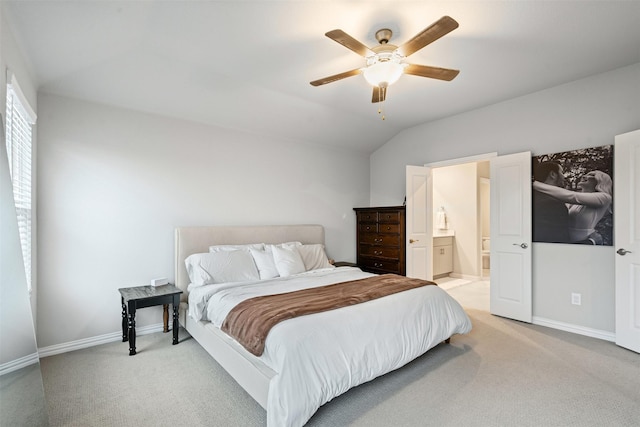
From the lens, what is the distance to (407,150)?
5.23 m

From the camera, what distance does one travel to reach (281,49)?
273 centimetres

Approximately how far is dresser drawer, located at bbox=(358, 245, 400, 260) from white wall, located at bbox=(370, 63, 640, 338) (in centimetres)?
168

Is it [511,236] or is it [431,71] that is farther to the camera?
[511,236]

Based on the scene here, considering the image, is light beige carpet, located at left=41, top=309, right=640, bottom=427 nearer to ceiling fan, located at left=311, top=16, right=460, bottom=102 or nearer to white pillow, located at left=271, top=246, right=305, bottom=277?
white pillow, located at left=271, top=246, right=305, bottom=277

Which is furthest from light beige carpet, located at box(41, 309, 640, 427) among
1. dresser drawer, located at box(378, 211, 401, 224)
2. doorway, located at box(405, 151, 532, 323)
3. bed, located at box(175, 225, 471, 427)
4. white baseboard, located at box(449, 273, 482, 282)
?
white baseboard, located at box(449, 273, 482, 282)

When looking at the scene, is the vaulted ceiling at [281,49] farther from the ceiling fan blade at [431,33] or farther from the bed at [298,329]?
the bed at [298,329]

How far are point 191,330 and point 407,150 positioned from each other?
4.18 m

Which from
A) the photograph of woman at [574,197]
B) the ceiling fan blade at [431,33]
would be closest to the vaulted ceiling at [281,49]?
the ceiling fan blade at [431,33]

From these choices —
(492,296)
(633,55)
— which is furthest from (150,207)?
(633,55)

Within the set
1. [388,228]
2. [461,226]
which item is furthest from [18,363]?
[461,226]

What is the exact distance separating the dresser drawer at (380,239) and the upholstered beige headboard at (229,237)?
0.87 m

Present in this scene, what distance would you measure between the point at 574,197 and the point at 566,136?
28.4 inches

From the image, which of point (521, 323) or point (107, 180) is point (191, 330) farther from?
point (521, 323)

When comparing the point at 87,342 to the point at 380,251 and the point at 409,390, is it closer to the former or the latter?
the point at 409,390
